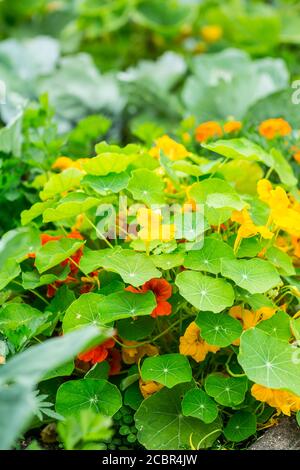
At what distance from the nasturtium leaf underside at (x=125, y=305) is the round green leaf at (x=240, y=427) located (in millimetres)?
252

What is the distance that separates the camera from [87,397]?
1180mm

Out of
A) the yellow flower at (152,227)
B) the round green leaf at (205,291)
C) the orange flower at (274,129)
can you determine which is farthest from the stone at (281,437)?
the orange flower at (274,129)

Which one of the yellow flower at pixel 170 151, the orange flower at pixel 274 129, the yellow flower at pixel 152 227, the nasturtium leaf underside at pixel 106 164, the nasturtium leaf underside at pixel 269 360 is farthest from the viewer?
the orange flower at pixel 274 129

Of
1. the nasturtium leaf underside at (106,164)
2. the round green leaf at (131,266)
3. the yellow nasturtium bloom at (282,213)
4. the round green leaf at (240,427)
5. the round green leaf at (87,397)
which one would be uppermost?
the nasturtium leaf underside at (106,164)

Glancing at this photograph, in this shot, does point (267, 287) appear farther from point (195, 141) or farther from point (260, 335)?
point (195, 141)

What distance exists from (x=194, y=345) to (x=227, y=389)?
0.30 feet

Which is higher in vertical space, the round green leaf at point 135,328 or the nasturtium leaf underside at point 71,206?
the nasturtium leaf underside at point 71,206

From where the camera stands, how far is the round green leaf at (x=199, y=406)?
116 cm

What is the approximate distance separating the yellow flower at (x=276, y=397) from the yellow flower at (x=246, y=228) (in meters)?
0.25

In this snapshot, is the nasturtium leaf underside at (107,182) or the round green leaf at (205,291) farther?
the nasturtium leaf underside at (107,182)

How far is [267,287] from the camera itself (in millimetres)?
1157

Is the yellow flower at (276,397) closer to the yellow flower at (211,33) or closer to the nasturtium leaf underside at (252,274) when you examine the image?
the nasturtium leaf underside at (252,274)

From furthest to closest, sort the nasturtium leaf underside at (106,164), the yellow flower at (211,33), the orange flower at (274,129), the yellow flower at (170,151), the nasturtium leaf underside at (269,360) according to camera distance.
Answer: the yellow flower at (211,33) < the orange flower at (274,129) < the yellow flower at (170,151) < the nasturtium leaf underside at (106,164) < the nasturtium leaf underside at (269,360)

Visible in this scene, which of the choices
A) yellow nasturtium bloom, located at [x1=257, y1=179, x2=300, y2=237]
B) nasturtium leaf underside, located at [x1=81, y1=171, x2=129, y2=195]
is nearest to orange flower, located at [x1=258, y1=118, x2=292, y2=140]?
yellow nasturtium bloom, located at [x1=257, y1=179, x2=300, y2=237]
